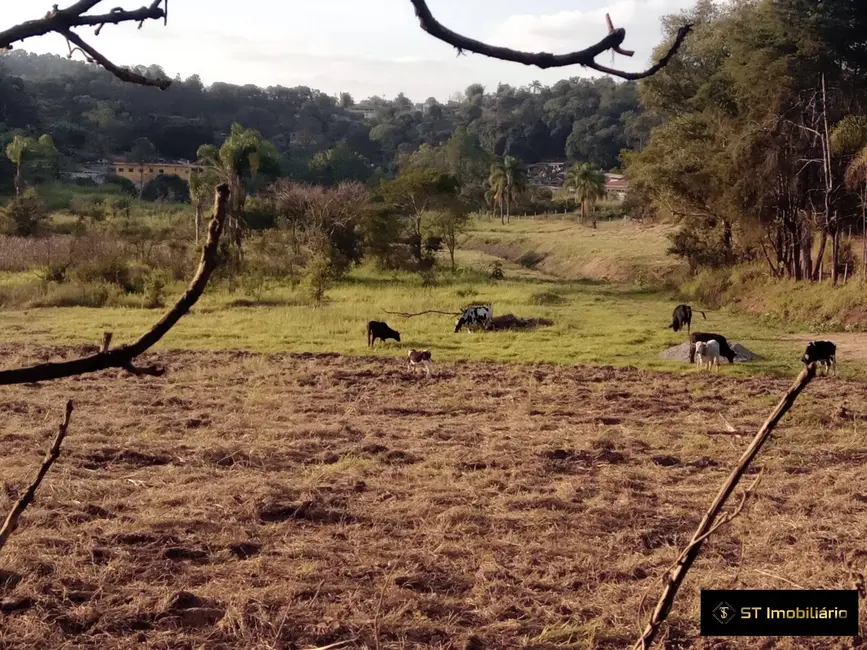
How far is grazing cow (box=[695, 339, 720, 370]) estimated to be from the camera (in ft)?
38.6

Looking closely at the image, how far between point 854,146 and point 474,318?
895 cm

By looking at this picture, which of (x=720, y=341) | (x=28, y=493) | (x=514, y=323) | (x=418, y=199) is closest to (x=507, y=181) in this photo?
(x=418, y=199)

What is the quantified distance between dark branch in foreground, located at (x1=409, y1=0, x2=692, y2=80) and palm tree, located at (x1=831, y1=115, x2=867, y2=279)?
1799cm

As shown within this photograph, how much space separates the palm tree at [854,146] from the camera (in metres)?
17.1

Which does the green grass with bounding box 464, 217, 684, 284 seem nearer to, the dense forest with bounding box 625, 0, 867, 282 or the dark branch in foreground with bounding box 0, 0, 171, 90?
the dense forest with bounding box 625, 0, 867, 282

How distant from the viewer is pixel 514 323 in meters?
16.1

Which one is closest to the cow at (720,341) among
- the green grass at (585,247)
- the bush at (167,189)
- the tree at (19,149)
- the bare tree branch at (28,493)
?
the bare tree branch at (28,493)

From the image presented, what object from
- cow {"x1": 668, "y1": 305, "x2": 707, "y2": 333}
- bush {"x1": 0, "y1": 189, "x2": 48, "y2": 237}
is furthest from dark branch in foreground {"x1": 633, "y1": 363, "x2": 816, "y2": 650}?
bush {"x1": 0, "y1": 189, "x2": 48, "y2": 237}

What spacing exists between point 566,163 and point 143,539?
7514 cm

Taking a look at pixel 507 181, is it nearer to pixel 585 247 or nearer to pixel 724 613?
pixel 585 247

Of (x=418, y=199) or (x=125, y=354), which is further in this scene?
(x=418, y=199)

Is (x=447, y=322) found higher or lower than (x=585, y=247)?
lower

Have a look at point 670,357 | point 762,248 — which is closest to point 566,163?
point 762,248

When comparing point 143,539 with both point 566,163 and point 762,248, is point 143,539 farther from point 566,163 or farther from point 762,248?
point 566,163
